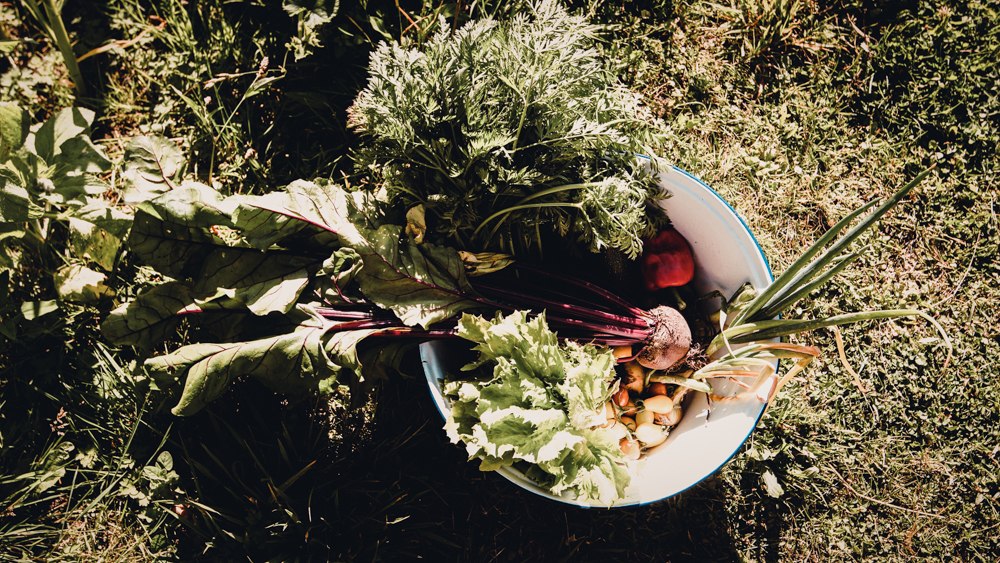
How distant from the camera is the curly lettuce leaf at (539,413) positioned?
4.75 ft

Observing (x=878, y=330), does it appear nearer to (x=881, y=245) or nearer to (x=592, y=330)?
(x=881, y=245)

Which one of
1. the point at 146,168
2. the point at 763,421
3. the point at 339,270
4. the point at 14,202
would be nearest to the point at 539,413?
the point at 339,270

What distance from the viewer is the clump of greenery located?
1.45 m

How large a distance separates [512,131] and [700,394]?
36.9 inches

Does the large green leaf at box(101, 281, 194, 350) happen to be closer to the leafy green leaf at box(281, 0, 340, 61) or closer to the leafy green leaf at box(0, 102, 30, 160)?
the leafy green leaf at box(0, 102, 30, 160)

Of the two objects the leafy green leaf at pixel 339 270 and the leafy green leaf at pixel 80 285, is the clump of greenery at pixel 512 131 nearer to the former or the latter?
the leafy green leaf at pixel 339 270

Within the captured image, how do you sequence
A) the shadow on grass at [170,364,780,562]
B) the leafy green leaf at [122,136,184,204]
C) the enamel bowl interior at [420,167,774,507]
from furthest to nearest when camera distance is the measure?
the shadow on grass at [170,364,780,562] < the leafy green leaf at [122,136,184,204] < the enamel bowl interior at [420,167,774,507]

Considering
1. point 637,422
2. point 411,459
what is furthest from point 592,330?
point 411,459

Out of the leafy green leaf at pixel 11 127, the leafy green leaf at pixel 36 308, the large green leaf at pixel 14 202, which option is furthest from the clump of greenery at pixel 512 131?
the leafy green leaf at pixel 36 308

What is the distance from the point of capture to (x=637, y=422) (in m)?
1.83

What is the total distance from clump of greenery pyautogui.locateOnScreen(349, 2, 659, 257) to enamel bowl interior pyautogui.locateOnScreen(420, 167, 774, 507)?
0.61 ft

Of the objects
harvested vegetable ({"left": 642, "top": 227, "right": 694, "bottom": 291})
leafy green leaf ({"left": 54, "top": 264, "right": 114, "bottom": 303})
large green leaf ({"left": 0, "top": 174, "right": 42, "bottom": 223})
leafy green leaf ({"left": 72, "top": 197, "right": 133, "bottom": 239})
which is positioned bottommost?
leafy green leaf ({"left": 54, "top": 264, "right": 114, "bottom": 303})

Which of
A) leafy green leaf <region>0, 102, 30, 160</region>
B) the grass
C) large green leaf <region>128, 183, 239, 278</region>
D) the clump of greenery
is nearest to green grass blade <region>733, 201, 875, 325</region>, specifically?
the clump of greenery

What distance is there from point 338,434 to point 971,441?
2.06 m
